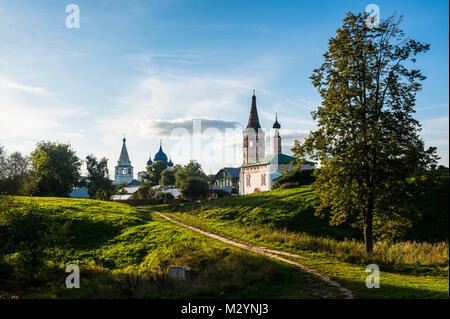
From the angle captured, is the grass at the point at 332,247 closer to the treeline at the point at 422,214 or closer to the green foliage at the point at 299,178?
the treeline at the point at 422,214

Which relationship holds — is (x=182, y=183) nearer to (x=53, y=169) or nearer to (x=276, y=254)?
(x=53, y=169)

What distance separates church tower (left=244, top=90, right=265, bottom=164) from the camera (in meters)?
89.1

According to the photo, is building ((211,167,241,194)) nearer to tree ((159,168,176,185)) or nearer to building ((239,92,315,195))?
building ((239,92,315,195))

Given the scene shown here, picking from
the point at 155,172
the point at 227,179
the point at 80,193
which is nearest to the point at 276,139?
the point at 227,179

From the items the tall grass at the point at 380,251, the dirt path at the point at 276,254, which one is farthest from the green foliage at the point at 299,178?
the tall grass at the point at 380,251

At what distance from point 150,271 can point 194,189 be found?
38.8 meters

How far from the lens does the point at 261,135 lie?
9200 cm

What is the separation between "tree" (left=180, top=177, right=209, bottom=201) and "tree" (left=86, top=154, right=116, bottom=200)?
19768 millimetres

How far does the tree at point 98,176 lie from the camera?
212 ft

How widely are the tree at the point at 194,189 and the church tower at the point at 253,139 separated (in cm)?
3630

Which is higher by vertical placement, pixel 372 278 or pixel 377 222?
pixel 377 222
